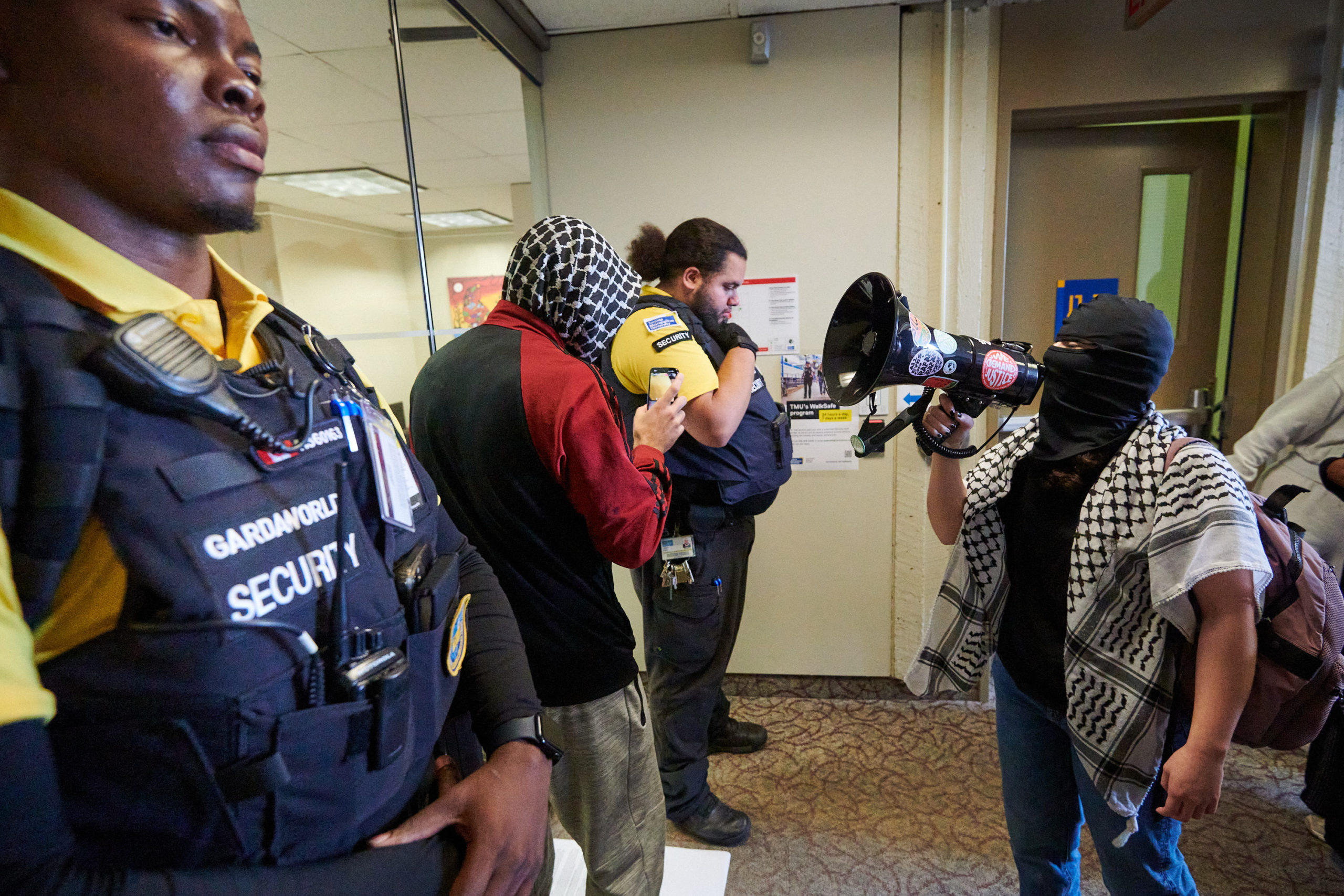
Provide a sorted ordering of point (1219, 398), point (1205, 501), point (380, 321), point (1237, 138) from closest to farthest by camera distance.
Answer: point (1205, 501) → point (380, 321) → point (1237, 138) → point (1219, 398)

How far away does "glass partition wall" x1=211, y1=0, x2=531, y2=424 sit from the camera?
148cm

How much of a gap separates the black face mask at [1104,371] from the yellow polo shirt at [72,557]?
1372mm

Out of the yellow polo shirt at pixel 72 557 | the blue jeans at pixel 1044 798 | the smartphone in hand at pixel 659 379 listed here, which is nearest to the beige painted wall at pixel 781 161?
the smartphone in hand at pixel 659 379

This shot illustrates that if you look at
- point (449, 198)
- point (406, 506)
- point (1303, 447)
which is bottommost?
point (1303, 447)

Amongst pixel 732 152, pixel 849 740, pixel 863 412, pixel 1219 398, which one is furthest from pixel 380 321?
pixel 1219 398

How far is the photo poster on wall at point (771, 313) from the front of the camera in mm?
2520

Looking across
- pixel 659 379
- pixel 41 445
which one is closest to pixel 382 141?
pixel 659 379

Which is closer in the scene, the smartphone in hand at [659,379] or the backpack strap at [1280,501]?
the backpack strap at [1280,501]

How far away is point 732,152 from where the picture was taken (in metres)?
2.45

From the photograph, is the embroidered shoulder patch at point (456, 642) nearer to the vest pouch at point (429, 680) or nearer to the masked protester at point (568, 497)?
the vest pouch at point (429, 680)

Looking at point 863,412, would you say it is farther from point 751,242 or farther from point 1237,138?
point 1237,138

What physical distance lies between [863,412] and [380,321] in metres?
1.83

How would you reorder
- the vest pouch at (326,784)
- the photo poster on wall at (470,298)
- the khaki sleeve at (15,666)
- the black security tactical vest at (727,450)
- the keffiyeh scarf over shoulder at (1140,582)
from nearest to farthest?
the khaki sleeve at (15,666) → the vest pouch at (326,784) → the keffiyeh scarf over shoulder at (1140,582) → the black security tactical vest at (727,450) → the photo poster on wall at (470,298)

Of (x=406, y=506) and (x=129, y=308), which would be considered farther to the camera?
(x=406, y=506)
